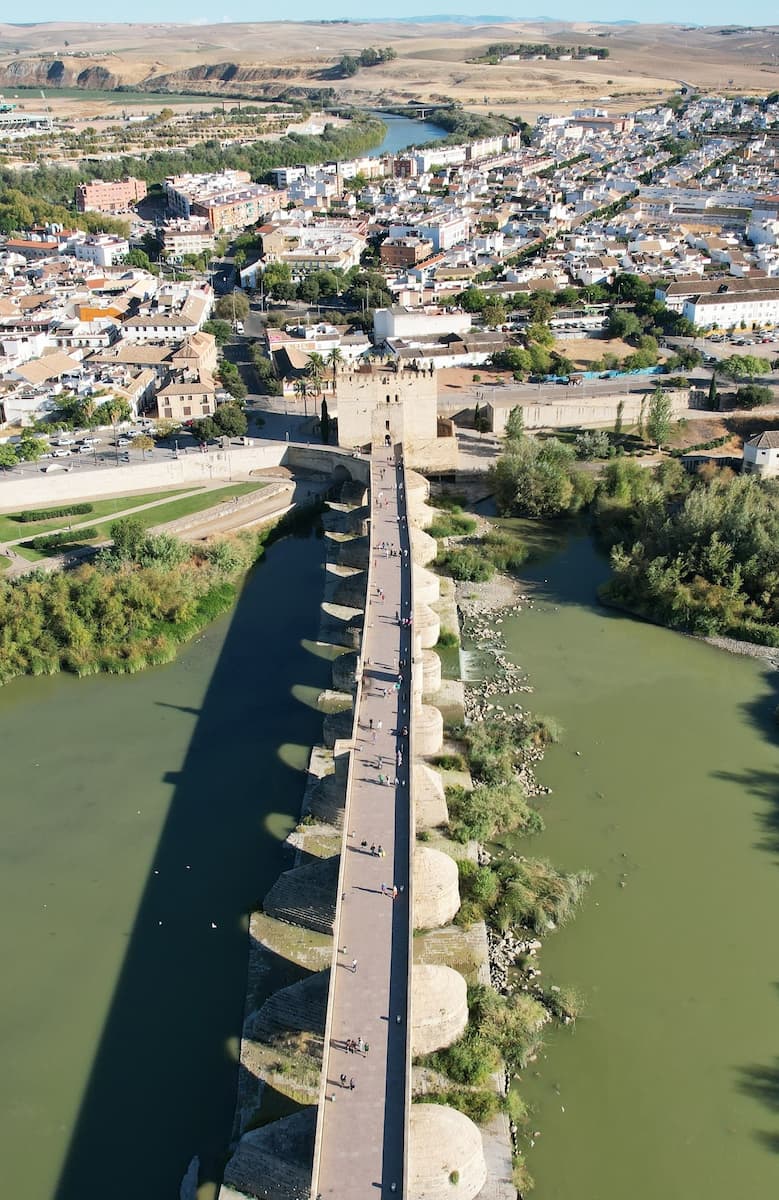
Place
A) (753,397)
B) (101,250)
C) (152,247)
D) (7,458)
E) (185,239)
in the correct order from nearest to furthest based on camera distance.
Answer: (7,458) → (753,397) → (101,250) → (152,247) → (185,239)

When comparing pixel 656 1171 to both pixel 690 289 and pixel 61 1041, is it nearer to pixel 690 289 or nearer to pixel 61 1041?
pixel 61 1041

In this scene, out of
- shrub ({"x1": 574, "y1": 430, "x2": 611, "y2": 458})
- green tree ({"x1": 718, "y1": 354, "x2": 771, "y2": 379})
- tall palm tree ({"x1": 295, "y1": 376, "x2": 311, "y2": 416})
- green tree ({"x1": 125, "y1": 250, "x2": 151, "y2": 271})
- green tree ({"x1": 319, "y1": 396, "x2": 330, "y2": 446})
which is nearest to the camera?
shrub ({"x1": 574, "y1": 430, "x2": 611, "y2": 458})

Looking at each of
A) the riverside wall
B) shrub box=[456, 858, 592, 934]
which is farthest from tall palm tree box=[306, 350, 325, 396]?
shrub box=[456, 858, 592, 934]

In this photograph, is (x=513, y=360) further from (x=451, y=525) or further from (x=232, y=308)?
(x=232, y=308)

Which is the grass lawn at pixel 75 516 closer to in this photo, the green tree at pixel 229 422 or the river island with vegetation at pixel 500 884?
the green tree at pixel 229 422

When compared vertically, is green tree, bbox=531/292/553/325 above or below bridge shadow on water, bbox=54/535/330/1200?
above

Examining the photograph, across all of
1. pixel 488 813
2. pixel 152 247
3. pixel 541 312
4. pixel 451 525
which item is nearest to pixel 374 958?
pixel 488 813

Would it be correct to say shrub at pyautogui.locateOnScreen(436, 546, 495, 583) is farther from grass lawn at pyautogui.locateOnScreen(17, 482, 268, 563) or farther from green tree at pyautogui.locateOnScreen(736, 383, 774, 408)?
green tree at pyautogui.locateOnScreen(736, 383, 774, 408)
